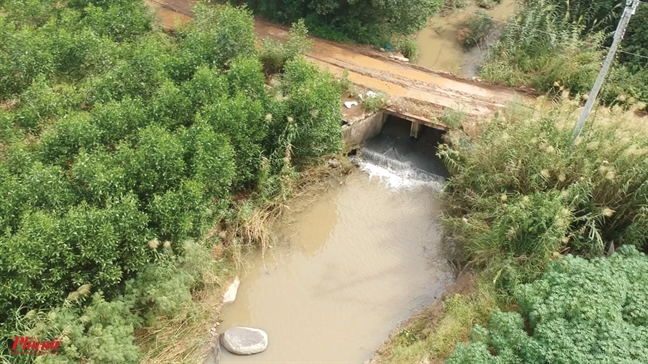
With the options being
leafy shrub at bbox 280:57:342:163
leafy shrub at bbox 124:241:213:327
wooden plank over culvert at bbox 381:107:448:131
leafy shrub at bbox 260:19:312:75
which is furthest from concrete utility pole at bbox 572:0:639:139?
leafy shrub at bbox 124:241:213:327

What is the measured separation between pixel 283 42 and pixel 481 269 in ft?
29.8

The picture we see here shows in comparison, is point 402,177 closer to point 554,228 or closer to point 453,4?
point 554,228

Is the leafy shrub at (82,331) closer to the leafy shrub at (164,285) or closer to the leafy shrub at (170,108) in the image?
the leafy shrub at (164,285)

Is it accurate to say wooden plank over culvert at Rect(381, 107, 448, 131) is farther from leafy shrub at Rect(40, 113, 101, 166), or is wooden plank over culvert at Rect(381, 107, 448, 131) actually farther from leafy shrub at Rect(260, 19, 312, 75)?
leafy shrub at Rect(40, 113, 101, 166)

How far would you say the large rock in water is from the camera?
8812mm

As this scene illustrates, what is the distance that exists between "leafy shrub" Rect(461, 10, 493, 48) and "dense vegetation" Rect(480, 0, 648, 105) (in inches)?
30.5

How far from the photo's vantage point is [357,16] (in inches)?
592

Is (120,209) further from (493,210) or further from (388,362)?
(493,210)

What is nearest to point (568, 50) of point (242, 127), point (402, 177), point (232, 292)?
point (402, 177)

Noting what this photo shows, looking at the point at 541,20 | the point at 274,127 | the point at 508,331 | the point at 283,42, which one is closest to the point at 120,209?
the point at 274,127

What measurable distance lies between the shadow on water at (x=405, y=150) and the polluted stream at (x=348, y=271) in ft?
0.35

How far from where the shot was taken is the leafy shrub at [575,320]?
6785mm

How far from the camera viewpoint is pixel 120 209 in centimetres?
791

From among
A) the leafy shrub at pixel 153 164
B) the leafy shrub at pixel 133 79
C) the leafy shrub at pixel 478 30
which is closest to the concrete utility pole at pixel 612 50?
the leafy shrub at pixel 153 164
